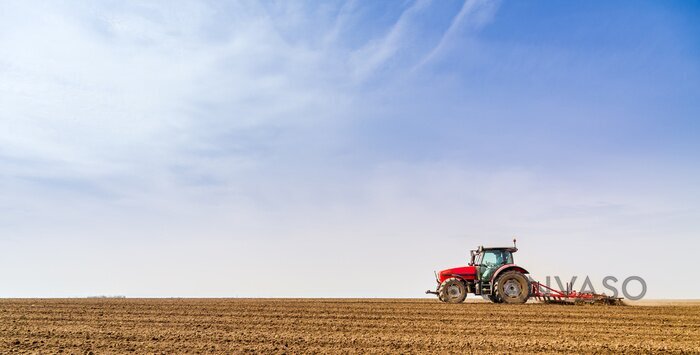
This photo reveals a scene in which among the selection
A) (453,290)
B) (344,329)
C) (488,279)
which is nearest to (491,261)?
(488,279)

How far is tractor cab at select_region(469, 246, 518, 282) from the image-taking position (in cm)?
1931

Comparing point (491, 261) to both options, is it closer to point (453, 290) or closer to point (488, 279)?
point (488, 279)

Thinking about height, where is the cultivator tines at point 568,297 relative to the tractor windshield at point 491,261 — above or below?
below

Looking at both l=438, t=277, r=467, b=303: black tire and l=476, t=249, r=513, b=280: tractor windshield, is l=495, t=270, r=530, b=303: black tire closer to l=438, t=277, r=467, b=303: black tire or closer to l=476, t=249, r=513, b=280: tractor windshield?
l=476, t=249, r=513, b=280: tractor windshield

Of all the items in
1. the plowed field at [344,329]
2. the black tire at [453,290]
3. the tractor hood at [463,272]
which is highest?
the tractor hood at [463,272]

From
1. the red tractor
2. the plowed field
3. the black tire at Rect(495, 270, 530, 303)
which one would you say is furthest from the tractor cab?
the plowed field

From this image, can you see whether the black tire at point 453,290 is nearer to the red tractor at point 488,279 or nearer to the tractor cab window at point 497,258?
the red tractor at point 488,279

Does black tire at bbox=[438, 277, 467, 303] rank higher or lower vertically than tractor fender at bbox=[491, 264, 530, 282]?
lower

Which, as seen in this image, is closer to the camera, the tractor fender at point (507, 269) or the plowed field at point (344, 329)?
the plowed field at point (344, 329)

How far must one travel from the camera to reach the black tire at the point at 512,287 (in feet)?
61.3

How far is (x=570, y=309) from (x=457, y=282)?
3.97 m

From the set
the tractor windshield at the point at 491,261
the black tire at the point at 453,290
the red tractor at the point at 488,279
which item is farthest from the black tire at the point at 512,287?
the black tire at the point at 453,290

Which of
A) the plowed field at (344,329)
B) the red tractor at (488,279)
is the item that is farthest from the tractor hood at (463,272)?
the plowed field at (344,329)

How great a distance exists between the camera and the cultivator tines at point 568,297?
1858cm
